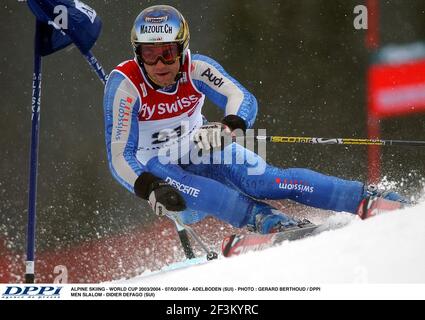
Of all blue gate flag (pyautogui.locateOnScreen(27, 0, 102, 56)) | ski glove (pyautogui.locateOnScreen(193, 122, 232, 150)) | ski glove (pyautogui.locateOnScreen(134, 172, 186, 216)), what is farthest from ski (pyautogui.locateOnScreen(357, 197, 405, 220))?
blue gate flag (pyautogui.locateOnScreen(27, 0, 102, 56))

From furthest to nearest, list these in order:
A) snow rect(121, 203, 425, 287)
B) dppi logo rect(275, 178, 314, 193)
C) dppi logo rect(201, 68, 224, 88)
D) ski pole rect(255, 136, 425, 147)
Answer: ski pole rect(255, 136, 425, 147) → dppi logo rect(201, 68, 224, 88) → dppi logo rect(275, 178, 314, 193) → snow rect(121, 203, 425, 287)

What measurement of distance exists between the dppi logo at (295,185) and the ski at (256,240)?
0.24 metres

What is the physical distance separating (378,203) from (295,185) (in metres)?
0.38

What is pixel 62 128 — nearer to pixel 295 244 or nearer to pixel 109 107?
pixel 109 107

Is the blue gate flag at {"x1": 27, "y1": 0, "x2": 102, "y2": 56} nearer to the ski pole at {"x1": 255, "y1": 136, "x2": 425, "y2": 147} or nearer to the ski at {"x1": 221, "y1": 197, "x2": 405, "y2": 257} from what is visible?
the ski pole at {"x1": 255, "y1": 136, "x2": 425, "y2": 147}

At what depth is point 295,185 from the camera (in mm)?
3250

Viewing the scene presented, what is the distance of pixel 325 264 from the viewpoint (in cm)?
271

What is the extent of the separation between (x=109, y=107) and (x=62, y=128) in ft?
0.94

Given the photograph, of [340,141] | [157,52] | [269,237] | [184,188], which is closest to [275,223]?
[269,237]

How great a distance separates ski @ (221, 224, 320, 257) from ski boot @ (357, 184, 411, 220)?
282 mm

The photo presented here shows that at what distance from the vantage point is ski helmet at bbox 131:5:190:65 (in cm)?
318

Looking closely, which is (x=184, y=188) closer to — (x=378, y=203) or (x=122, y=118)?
(x=122, y=118)
